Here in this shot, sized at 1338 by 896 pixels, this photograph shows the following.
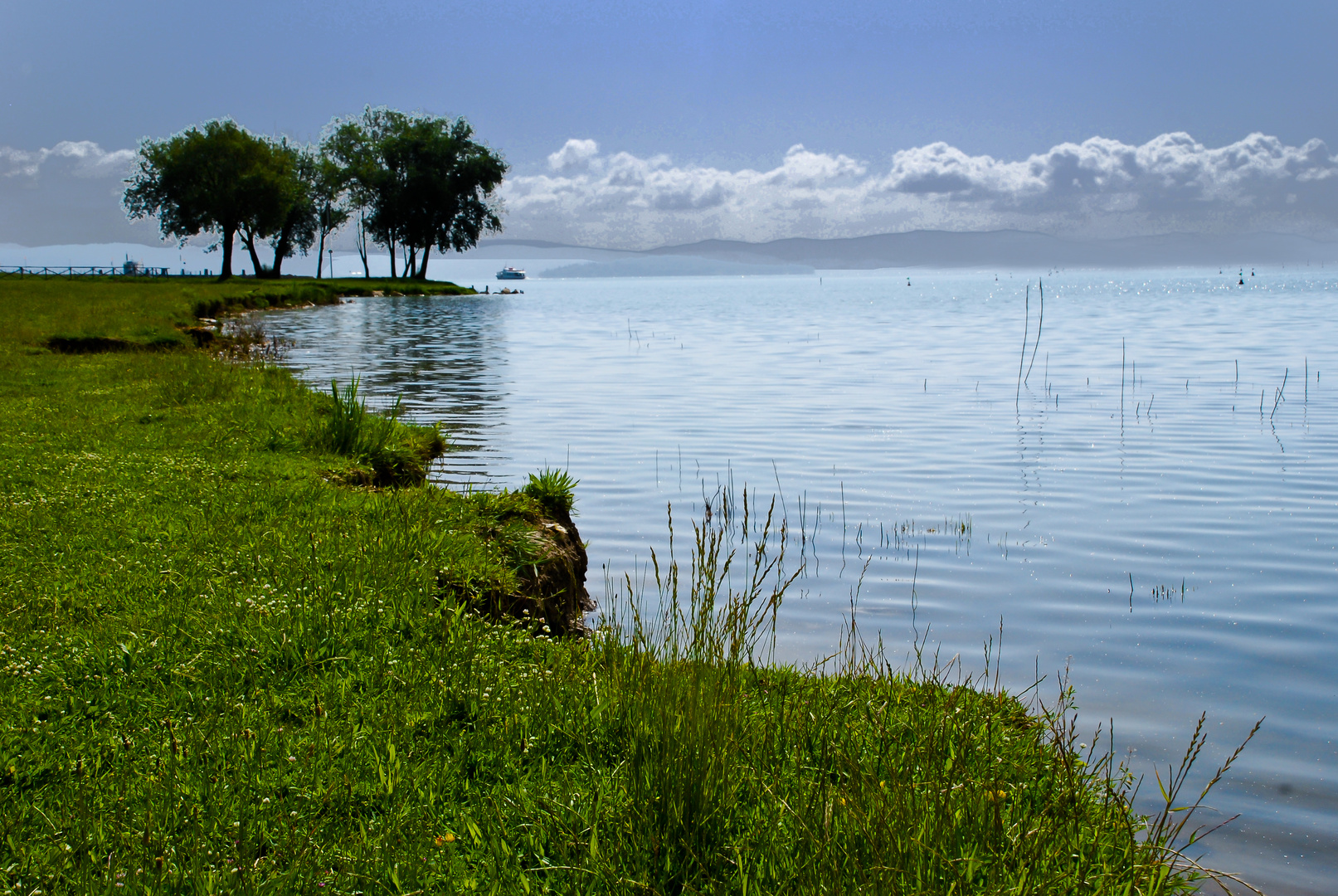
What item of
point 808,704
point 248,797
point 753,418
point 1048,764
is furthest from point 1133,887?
point 753,418

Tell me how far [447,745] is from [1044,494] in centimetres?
1014

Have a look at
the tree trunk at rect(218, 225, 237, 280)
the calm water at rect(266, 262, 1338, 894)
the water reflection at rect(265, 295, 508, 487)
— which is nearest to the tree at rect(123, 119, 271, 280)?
the tree trunk at rect(218, 225, 237, 280)

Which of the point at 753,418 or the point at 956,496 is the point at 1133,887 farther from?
the point at 753,418

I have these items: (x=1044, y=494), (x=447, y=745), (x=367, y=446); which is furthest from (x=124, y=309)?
(x=447, y=745)

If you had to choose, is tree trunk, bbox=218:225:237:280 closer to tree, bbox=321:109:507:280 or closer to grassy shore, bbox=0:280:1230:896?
tree, bbox=321:109:507:280

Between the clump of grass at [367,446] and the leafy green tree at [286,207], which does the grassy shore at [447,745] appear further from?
the leafy green tree at [286,207]

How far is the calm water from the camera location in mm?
6703

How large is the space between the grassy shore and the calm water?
119cm

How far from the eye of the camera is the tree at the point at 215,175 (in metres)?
80.2

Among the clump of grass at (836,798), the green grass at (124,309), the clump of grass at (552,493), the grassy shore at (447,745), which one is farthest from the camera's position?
the green grass at (124,309)

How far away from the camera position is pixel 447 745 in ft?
15.0

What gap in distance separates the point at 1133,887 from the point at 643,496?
935 cm

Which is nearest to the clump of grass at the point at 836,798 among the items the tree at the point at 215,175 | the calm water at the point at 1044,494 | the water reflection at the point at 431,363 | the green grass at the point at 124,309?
the calm water at the point at 1044,494

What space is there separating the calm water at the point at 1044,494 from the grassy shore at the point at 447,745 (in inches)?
46.7
